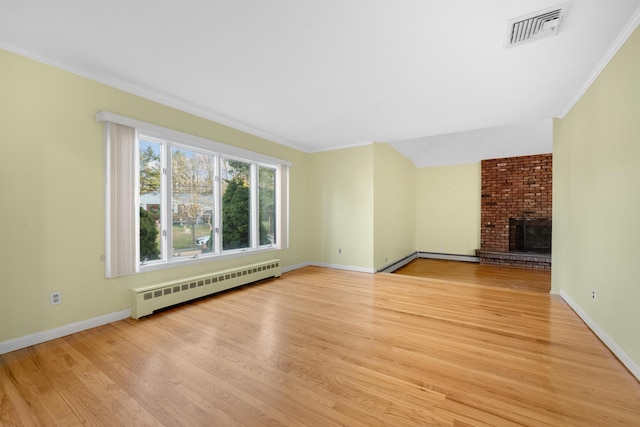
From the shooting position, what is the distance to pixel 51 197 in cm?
243

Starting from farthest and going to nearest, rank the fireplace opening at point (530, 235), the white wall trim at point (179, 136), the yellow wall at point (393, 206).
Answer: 1. the fireplace opening at point (530, 235)
2. the yellow wall at point (393, 206)
3. the white wall trim at point (179, 136)

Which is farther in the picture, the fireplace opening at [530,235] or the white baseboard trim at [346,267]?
the fireplace opening at [530,235]

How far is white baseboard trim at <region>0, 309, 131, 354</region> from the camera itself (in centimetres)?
221

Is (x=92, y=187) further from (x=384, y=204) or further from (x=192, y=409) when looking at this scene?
(x=384, y=204)

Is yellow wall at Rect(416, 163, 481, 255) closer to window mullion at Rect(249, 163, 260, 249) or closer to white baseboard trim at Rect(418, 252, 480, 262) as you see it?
white baseboard trim at Rect(418, 252, 480, 262)

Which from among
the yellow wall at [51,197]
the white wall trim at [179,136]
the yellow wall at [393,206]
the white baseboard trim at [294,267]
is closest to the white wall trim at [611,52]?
the yellow wall at [393,206]

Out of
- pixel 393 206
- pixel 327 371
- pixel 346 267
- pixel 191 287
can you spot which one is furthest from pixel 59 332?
pixel 393 206

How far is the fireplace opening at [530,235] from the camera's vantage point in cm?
625

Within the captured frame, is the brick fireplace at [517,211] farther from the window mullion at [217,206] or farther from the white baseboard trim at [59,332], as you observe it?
the white baseboard trim at [59,332]

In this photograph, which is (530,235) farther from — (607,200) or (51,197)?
(51,197)

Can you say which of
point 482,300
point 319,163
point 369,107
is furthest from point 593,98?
point 319,163

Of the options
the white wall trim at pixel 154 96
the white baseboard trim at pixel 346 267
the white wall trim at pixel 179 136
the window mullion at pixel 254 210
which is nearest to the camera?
the white wall trim at pixel 154 96

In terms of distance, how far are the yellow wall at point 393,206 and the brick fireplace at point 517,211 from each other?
1859 millimetres

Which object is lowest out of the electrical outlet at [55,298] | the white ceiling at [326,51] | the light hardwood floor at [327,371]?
the light hardwood floor at [327,371]
